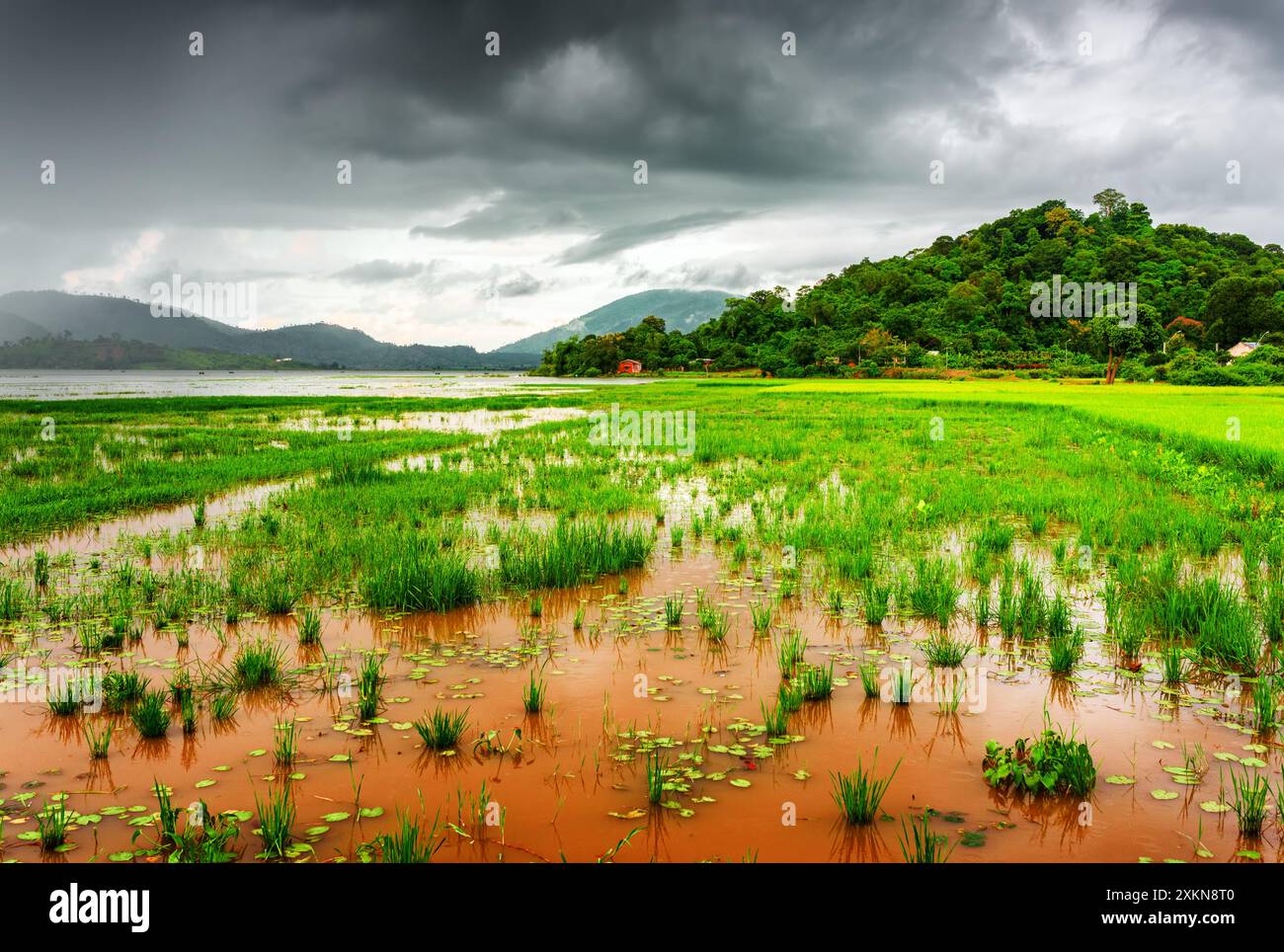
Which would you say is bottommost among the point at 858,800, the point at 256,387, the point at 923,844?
the point at 923,844

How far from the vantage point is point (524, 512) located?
10766mm

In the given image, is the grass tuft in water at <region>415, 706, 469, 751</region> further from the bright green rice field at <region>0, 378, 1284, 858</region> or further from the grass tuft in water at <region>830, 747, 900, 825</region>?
the grass tuft in water at <region>830, 747, 900, 825</region>

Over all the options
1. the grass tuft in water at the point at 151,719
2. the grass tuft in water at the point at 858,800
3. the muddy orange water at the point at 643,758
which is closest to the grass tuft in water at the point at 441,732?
the muddy orange water at the point at 643,758

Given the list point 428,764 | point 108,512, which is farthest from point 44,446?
point 428,764

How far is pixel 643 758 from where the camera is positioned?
3.77m

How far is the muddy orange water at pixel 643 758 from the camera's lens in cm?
307

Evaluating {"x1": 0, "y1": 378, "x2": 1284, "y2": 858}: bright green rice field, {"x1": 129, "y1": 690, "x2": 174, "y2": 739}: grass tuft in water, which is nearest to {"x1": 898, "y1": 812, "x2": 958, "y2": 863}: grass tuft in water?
{"x1": 0, "y1": 378, "x2": 1284, "y2": 858}: bright green rice field

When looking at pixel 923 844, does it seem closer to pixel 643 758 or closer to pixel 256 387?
pixel 643 758

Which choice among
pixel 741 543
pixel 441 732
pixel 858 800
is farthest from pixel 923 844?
pixel 741 543

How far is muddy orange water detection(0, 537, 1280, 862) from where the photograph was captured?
3070mm

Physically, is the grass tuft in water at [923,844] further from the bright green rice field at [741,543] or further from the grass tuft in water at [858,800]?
the bright green rice field at [741,543]
